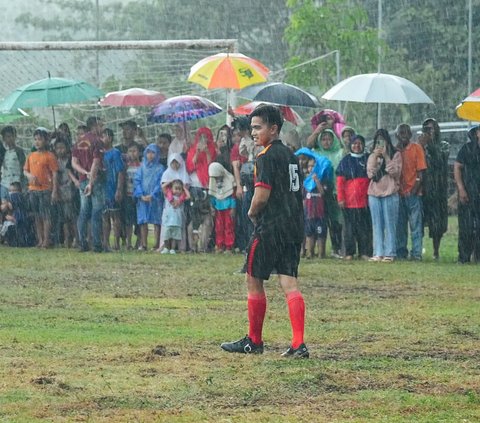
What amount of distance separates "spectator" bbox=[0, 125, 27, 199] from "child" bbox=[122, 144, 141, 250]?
1837 millimetres

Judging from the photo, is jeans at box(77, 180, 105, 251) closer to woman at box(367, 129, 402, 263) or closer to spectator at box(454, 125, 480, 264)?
woman at box(367, 129, 402, 263)

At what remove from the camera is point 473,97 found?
766 inches

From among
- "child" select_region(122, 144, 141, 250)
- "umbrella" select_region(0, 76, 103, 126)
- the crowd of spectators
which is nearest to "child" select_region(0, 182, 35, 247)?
the crowd of spectators

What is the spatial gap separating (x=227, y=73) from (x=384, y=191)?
3.09 metres

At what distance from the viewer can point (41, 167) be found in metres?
→ 23.0

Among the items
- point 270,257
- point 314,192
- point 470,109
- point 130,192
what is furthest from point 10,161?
point 270,257

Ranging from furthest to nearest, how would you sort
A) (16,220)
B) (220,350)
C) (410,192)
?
(16,220), (410,192), (220,350)

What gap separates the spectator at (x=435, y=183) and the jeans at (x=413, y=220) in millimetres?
201

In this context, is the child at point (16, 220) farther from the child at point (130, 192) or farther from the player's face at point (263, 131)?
the player's face at point (263, 131)

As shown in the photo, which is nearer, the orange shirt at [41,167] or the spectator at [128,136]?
the orange shirt at [41,167]

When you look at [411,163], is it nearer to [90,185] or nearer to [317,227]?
[317,227]

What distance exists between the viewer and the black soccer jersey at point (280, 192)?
1071cm

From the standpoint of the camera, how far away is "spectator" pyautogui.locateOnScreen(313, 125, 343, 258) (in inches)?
844

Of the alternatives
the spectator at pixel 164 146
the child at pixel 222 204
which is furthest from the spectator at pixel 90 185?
the child at pixel 222 204
